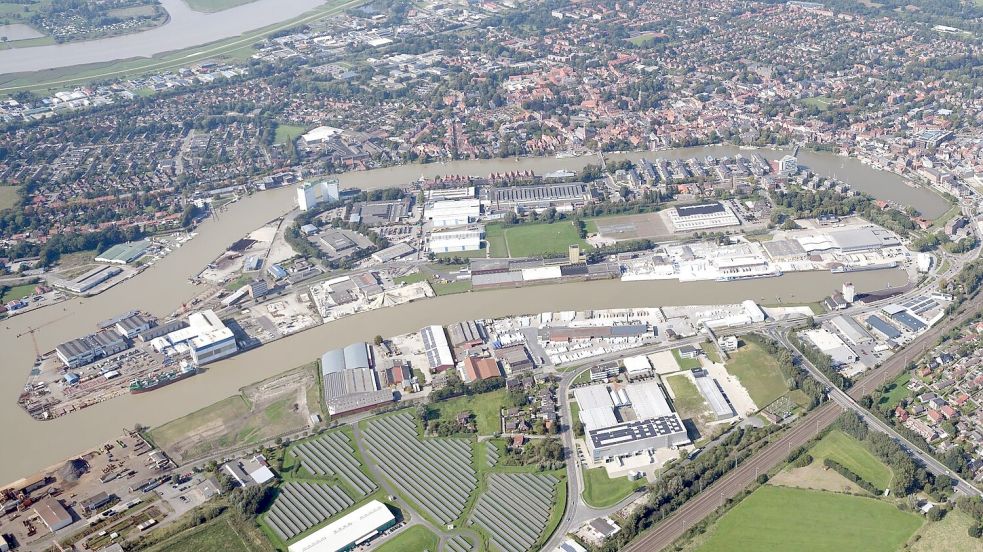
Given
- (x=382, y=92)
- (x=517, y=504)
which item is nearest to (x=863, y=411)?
(x=517, y=504)

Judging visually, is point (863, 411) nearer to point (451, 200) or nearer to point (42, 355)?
point (451, 200)

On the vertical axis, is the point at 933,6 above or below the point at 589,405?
above

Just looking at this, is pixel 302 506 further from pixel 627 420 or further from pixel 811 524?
pixel 811 524

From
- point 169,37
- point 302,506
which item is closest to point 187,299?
point 302,506

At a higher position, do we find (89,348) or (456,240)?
(456,240)

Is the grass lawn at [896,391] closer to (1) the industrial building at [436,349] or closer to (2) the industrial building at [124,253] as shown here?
(1) the industrial building at [436,349]

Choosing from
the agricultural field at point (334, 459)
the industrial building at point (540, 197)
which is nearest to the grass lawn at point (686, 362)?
the agricultural field at point (334, 459)
